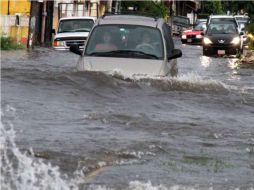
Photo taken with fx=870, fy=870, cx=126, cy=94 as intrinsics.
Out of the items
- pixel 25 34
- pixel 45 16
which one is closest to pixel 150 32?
pixel 25 34

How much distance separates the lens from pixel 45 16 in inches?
1612

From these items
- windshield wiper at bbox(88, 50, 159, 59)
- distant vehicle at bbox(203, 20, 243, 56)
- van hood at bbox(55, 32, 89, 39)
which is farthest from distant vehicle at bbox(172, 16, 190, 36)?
windshield wiper at bbox(88, 50, 159, 59)

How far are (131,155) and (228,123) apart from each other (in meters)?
3.12

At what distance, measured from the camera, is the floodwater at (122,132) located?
7.52m

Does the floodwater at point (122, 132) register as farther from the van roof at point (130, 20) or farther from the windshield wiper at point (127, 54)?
the van roof at point (130, 20)

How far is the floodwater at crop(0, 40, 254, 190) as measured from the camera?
7.52 m

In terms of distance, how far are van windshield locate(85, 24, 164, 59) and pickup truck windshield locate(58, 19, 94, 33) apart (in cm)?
1652

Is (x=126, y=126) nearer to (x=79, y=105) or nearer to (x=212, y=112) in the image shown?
(x=79, y=105)

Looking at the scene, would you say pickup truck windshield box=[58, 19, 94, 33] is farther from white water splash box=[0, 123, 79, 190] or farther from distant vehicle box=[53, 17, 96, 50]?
white water splash box=[0, 123, 79, 190]

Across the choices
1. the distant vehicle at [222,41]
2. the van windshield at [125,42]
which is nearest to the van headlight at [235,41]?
the distant vehicle at [222,41]

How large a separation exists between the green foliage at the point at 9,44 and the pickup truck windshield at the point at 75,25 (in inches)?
68.6

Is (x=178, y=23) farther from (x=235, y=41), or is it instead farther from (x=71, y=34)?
(x=71, y=34)

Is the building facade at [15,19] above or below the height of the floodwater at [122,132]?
below

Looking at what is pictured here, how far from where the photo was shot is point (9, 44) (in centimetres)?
3125
